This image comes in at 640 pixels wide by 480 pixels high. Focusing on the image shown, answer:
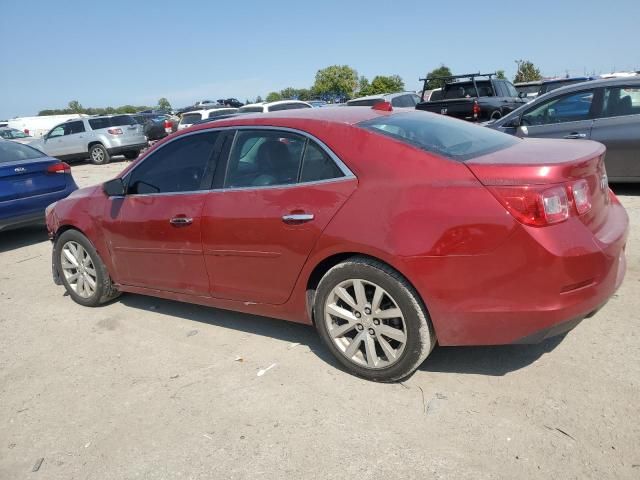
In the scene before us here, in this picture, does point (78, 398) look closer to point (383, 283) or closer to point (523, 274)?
point (383, 283)

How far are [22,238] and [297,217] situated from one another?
6.82 m

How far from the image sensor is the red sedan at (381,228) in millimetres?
2721

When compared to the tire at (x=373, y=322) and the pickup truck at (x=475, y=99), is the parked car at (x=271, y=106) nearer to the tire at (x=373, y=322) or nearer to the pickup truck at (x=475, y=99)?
the pickup truck at (x=475, y=99)

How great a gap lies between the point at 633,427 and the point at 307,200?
2.06m

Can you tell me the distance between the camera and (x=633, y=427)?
8.57 ft

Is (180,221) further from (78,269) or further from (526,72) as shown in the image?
(526,72)

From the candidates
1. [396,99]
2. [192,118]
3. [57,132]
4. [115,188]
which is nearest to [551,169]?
[115,188]

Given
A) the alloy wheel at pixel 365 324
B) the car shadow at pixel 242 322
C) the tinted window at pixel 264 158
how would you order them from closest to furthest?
the alloy wheel at pixel 365 324, the tinted window at pixel 264 158, the car shadow at pixel 242 322

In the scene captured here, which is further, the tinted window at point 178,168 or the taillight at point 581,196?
the tinted window at point 178,168

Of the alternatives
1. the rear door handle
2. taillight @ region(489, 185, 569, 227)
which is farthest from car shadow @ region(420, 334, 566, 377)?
the rear door handle

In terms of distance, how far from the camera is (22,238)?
333 inches

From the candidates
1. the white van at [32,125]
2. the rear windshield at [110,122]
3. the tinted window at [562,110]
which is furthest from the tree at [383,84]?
the tinted window at [562,110]

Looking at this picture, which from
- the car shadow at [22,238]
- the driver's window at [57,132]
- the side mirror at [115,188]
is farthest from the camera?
the driver's window at [57,132]

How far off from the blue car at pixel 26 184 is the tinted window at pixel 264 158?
192 inches
